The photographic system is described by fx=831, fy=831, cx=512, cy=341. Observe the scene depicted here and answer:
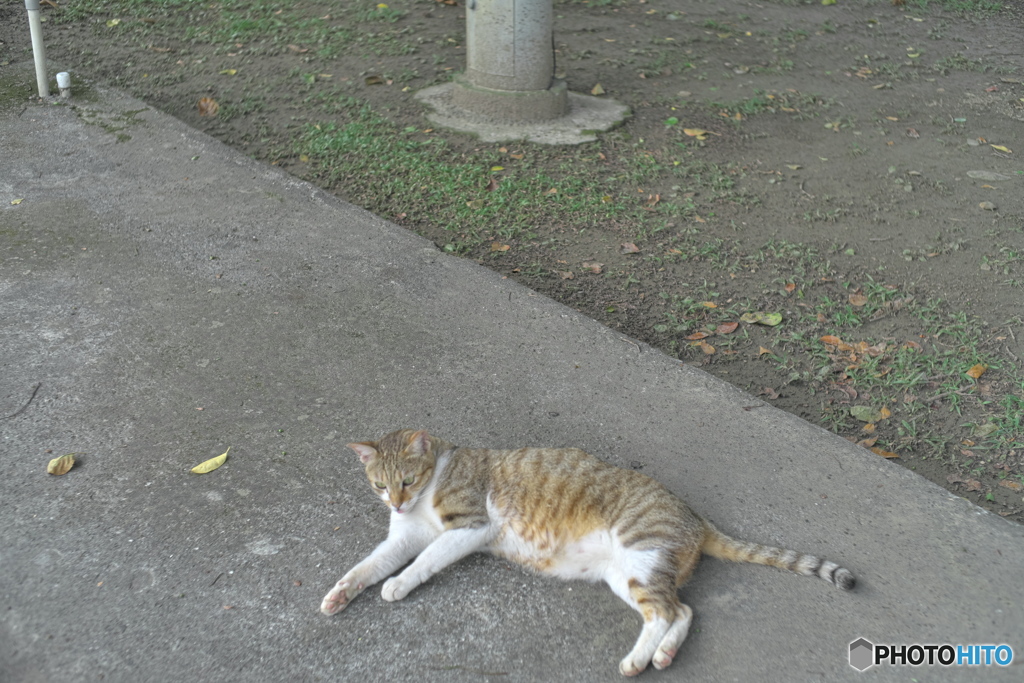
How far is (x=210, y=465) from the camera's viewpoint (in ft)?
10.7

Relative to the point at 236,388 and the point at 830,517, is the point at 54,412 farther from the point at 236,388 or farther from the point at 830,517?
the point at 830,517

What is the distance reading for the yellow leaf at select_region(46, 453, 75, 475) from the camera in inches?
127

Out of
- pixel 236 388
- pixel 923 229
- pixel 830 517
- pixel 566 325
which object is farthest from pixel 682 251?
pixel 236 388

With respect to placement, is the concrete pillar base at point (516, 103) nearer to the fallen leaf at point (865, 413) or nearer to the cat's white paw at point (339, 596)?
the fallen leaf at point (865, 413)

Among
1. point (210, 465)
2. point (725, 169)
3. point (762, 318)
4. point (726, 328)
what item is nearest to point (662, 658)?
point (210, 465)

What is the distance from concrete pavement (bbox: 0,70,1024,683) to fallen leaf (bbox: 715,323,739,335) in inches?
22.9

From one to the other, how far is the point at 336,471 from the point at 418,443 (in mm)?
505

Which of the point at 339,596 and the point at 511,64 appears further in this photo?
the point at 511,64

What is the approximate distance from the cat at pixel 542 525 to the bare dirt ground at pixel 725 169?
1.23 m

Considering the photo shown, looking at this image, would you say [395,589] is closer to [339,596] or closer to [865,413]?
[339,596]

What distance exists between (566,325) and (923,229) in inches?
107

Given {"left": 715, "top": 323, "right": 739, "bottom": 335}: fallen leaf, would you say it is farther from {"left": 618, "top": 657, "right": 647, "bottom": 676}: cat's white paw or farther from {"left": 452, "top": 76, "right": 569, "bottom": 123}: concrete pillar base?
{"left": 452, "top": 76, "right": 569, "bottom": 123}: concrete pillar base

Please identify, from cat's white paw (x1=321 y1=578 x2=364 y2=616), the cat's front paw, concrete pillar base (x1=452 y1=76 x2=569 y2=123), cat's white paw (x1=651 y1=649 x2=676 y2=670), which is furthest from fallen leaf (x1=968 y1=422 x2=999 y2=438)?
concrete pillar base (x1=452 y1=76 x2=569 y2=123)

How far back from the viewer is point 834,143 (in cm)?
660
